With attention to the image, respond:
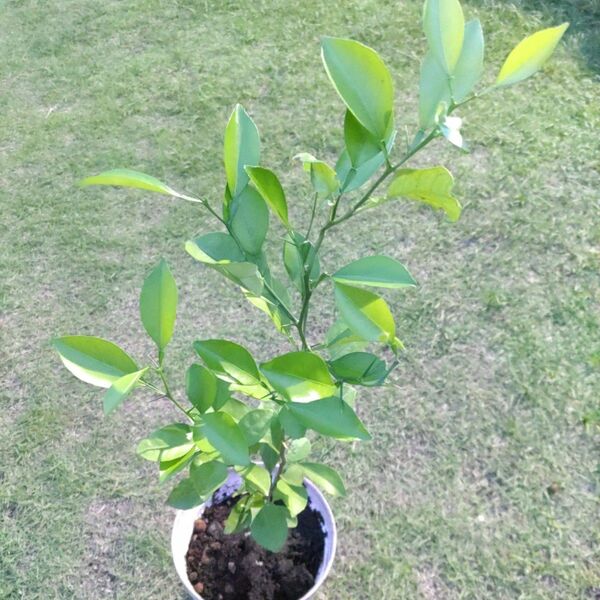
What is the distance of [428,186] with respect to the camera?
720 millimetres

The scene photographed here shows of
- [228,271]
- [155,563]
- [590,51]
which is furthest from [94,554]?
[590,51]

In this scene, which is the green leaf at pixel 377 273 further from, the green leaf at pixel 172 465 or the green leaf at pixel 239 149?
the green leaf at pixel 172 465

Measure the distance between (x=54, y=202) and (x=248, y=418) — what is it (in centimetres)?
172

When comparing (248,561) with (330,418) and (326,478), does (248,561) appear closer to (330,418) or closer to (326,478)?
(326,478)

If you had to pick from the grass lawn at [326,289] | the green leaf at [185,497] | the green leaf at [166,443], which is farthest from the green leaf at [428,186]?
the grass lawn at [326,289]

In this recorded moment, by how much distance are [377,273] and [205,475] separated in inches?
15.1

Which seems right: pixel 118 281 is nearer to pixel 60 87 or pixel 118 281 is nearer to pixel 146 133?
pixel 146 133

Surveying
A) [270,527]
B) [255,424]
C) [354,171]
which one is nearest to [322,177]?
[354,171]

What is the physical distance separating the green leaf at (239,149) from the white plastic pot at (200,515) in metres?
0.68

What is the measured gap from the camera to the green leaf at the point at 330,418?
2.66 ft

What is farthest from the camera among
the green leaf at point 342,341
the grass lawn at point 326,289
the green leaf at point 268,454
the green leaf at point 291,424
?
the grass lawn at point 326,289

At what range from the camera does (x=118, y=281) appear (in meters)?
2.17

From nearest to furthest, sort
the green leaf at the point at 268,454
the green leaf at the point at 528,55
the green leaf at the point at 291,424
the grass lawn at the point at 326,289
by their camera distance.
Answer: the green leaf at the point at 528,55 < the green leaf at the point at 291,424 < the green leaf at the point at 268,454 < the grass lawn at the point at 326,289

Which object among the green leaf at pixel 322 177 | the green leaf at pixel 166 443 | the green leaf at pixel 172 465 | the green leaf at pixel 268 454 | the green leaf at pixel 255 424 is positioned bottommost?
the green leaf at pixel 268 454
